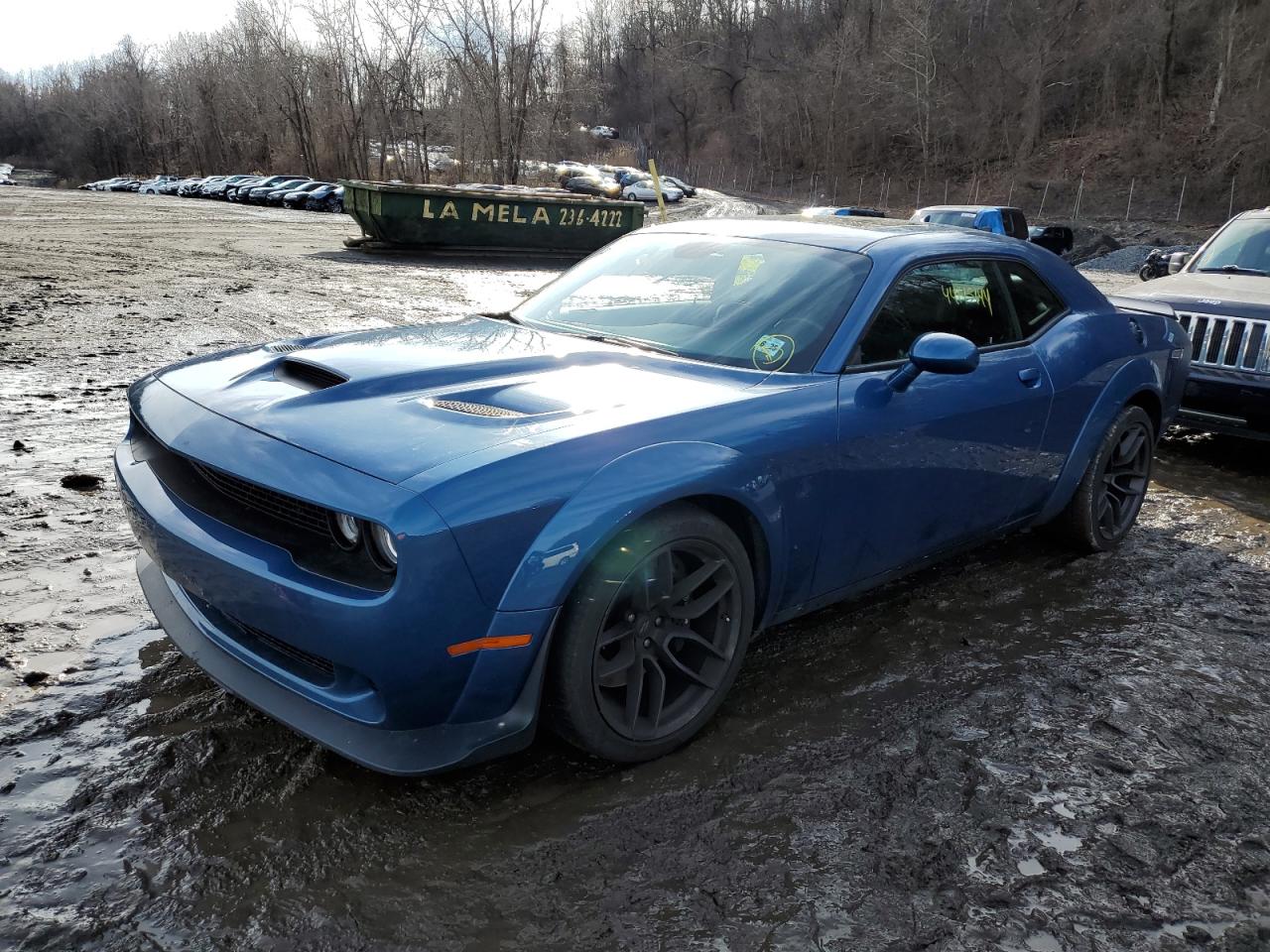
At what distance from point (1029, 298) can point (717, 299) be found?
155 cm

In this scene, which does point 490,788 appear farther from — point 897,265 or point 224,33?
point 224,33

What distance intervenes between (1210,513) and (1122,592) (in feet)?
5.12

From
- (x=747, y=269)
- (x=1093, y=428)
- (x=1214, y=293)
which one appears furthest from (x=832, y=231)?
(x=1214, y=293)

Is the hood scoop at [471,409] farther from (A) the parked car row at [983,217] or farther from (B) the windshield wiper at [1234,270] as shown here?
(A) the parked car row at [983,217]

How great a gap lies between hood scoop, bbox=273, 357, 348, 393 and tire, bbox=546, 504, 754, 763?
1033 mm

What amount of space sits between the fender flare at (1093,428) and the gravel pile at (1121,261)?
21.5 m

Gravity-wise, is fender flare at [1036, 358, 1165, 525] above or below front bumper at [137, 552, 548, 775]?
above

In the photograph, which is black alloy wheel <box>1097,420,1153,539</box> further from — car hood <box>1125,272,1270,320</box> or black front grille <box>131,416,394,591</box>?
black front grille <box>131,416,394,591</box>

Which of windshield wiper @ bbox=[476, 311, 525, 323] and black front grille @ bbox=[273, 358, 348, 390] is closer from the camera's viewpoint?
black front grille @ bbox=[273, 358, 348, 390]

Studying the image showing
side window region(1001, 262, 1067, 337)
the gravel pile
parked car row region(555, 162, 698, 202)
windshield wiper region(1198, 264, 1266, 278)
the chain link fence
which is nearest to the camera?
side window region(1001, 262, 1067, 337)

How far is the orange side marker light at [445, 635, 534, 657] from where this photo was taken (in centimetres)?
219

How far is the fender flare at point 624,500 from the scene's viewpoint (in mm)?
2264

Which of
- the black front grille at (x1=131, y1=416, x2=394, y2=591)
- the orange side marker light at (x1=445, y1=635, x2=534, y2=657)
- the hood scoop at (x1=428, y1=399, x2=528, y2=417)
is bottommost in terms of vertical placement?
the orange side marker light at (x1=445, y1=635, x2=534, y2=657)

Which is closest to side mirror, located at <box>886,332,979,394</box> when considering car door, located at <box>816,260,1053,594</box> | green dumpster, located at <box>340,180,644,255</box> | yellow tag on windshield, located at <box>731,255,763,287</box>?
car door, located at <box>816,260,1053,594</box>
